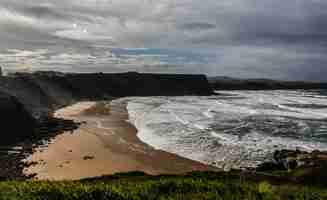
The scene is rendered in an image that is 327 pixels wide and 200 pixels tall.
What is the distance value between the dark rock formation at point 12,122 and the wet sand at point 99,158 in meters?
3.83

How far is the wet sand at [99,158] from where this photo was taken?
2503 centimetres

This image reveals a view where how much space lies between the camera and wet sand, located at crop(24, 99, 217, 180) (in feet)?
82.1

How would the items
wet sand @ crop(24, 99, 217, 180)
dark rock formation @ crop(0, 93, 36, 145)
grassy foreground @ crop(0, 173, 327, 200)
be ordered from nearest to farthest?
1. grassy foreground @ crop(0, 173, 327, 200)
2. wet sand @ crop(24, 99, 217, 180)
3. dark rock formation @ crop(0, 93, 36, 145)

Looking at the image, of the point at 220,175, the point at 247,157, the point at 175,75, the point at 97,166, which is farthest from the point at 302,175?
the point at 175,75

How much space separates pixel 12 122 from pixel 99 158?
45.6 ft

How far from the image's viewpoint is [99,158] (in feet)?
95.7

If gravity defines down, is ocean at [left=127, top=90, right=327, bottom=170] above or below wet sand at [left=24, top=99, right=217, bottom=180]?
above

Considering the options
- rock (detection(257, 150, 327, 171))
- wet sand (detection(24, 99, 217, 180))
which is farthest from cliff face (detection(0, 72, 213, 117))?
rock (detection(257, 150, 327, 171))

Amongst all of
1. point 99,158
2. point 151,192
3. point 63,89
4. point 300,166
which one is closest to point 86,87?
point 63,89

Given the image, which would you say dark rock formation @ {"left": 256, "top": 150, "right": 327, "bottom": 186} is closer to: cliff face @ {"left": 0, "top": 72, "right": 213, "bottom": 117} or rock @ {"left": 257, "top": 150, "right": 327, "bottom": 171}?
rock @ {"left": 257, "top": 150, "right": 327, "bottom": 171}

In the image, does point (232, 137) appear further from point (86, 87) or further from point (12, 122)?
point (86, 87)

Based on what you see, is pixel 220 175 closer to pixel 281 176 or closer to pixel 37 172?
pixel 281 176

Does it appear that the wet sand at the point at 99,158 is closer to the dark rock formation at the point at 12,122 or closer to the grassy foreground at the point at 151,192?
the dark rock formation at the point at 12,122

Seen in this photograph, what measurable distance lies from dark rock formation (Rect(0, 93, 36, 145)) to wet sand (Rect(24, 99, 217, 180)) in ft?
12.6
